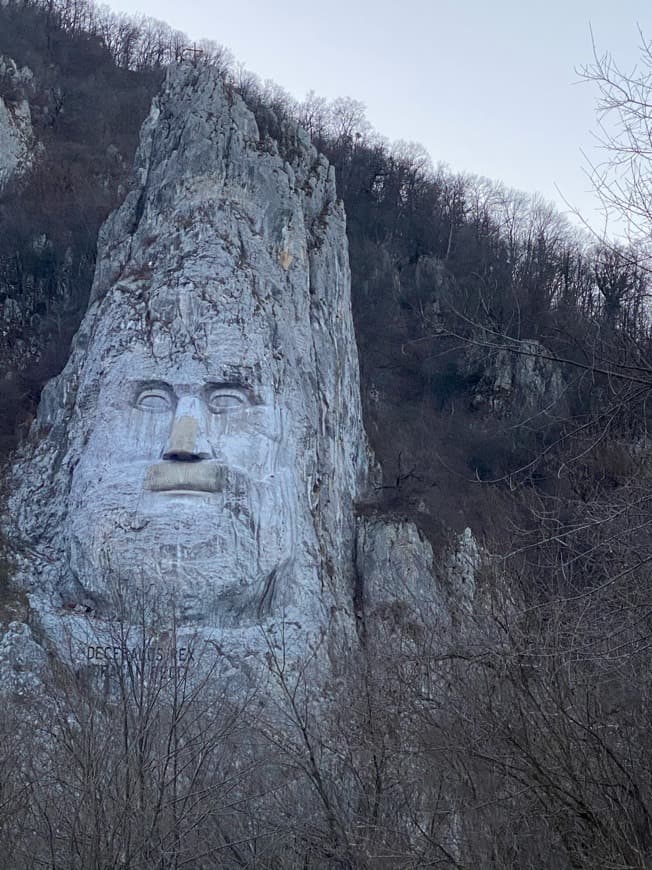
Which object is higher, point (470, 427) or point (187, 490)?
point (470, 427)

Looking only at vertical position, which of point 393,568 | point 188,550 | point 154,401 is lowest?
point 188,550

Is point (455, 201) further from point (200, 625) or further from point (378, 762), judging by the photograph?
point (378, 762)

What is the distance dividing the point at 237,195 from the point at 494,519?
323 inches

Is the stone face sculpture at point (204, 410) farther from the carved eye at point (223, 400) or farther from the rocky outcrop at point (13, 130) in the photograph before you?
the rocky outcrop at point (13, 130)

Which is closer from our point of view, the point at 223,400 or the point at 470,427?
the point at 223,400

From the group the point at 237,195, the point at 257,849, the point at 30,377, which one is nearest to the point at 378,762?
the point at 257,849

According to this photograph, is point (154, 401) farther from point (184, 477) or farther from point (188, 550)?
point (188, 550)

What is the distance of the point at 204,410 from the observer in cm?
1566

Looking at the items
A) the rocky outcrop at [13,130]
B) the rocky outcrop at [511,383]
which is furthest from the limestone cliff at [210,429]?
the rocky outcrop at [13,130]

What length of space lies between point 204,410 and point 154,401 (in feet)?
2.64

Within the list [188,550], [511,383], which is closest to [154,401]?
[188,550]

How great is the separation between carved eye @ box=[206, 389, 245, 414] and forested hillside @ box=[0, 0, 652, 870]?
11.3ft

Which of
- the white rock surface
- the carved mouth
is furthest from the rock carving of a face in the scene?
the white rock surface

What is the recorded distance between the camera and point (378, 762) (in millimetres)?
9531
